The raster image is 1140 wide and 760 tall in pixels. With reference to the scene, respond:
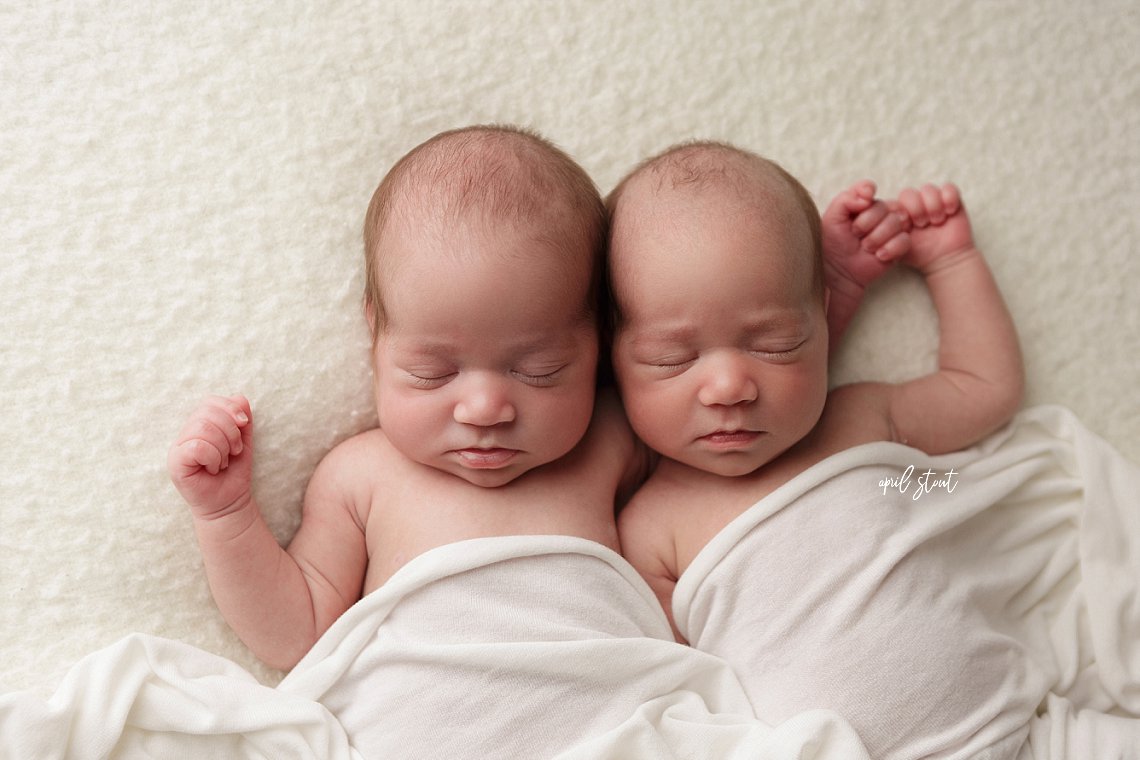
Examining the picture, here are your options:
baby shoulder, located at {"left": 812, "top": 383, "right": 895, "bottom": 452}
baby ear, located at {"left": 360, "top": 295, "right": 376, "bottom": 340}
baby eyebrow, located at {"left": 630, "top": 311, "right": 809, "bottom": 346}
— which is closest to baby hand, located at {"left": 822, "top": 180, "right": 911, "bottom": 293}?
baby shoulder, located at {"left": 812, "top": 383, "right": 895, "bottom": 452}

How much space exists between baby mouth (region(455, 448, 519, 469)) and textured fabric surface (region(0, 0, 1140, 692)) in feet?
0.74

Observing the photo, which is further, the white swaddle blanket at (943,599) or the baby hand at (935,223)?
the baby hand at (935,223)

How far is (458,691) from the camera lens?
140 cm

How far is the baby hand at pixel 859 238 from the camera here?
5.58 feet

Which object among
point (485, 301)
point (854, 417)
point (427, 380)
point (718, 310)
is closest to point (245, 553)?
point (427, 380)

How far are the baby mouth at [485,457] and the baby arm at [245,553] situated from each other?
241 millimetres

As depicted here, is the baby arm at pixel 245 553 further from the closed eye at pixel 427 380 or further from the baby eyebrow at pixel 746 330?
the baby eyebrow at pixel 746 330

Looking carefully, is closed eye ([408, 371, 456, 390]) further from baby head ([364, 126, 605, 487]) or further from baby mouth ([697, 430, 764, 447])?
baby mouth ([697, 430, 764, 447])

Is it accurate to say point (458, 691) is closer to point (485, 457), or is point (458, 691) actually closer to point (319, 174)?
point (485, 457)

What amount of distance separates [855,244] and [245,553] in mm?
1043

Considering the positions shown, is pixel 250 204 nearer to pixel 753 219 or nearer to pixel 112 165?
pixel 112 165

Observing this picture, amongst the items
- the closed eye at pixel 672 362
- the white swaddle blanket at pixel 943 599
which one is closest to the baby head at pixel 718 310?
the closed eye at pixel 672 362

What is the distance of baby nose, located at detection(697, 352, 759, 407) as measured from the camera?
145 centimetres

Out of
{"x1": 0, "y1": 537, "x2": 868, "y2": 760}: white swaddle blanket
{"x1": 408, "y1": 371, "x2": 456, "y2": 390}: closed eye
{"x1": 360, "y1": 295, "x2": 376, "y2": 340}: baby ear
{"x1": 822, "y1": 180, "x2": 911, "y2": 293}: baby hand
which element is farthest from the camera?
{"x1": 822, "y1": 180, "x2": 911, "y2": 293}: baby hand
